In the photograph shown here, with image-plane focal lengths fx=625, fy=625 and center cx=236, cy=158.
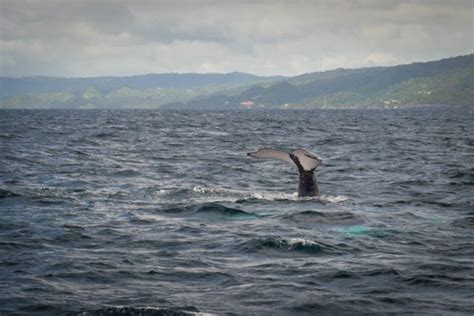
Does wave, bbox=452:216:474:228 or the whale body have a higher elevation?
the whale body

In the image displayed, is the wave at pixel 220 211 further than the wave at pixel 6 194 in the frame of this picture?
No

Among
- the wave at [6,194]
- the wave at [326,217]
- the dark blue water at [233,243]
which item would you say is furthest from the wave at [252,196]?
the wave at [6,194]

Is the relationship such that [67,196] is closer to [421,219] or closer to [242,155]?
[421,219]

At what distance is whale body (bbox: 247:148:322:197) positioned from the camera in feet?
61.2

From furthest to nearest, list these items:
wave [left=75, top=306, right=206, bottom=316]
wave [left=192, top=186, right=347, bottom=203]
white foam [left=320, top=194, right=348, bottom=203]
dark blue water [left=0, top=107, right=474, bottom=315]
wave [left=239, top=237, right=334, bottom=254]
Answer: wave [left=192, top=186, right=347, bottom=203] < white foam [left=320, top=194, right=348, bottom=203] < wave [left=239, top=237, right=334, bottom=254] < dark blue water [left=0, top=107, right=474, bottom=315] < wave [left=75, top=306, right=206, bottom=316]

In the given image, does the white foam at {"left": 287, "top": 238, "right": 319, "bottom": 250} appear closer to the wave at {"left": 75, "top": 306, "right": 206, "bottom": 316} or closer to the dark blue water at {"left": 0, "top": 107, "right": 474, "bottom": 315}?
the dark blue water at {"left": 0, "top": 107, "right": 474, "bottom": 315}

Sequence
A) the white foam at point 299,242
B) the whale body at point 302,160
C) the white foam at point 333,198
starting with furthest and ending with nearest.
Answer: the white foam at point 333,198
the whale body at point 302,160
the white foam at point 299,242

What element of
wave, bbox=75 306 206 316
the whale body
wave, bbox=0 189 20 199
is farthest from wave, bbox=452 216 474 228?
wave, bbox=0 189 20 199

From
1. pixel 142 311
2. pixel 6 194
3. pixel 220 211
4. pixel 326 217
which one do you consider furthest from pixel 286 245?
pixel 6 194

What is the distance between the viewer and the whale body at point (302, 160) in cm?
1864

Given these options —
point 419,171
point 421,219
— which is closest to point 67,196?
point 421,219

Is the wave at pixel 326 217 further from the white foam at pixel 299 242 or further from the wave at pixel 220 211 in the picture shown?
the white foam at pixel 299 242

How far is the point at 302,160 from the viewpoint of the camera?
64.0ft

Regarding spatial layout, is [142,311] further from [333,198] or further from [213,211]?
[333,198]
